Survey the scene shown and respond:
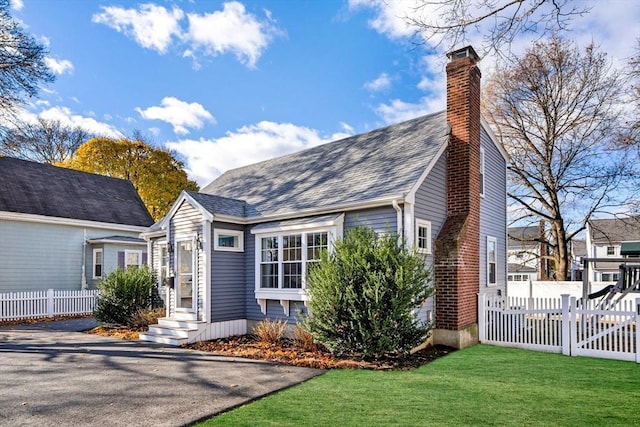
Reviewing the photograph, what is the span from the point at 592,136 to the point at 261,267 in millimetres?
18863

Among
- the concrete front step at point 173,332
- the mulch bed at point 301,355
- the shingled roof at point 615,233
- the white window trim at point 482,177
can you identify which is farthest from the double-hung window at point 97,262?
the shingled roof at point 615,233

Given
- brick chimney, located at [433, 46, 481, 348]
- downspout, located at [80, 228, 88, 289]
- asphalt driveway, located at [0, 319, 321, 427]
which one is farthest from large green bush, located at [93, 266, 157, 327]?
brick chimney, located at [433, 46, 481, 348]

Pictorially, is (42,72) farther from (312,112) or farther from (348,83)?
(348,83)

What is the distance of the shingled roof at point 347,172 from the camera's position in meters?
10.3

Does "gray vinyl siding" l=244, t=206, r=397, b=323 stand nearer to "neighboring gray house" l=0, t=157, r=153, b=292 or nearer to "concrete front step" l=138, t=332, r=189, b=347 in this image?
"concrete front step" l=138, t=332, r=189, b=347

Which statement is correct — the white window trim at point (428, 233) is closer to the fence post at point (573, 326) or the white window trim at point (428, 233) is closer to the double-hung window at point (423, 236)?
the double-hung window at point (423, 236)

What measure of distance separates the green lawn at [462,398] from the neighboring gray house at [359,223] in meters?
2.78

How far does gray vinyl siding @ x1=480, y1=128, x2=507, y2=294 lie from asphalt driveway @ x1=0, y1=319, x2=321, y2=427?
7.02 metres

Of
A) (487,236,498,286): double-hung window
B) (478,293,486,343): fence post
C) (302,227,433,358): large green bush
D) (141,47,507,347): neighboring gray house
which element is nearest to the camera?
(302,227,433,358): large green bush

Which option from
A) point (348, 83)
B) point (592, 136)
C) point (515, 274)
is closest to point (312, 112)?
point (348, 83)

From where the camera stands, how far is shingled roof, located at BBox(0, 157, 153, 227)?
1811 centimetres

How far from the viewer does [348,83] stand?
1415cm

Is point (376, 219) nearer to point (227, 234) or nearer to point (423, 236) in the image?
point (423, 236)

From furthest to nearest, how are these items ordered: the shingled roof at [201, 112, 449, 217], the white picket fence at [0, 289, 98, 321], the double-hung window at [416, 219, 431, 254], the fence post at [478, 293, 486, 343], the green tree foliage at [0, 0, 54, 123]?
the white picket fence at [0, 289, 98, 321] < the green tree foliage at [0, 0, 54, 123] < the fence post at [478, 293, 486, 343] < the shingled roof at [201, 112, 449, 217] < the double-hung window at [416, 219, 431, 254]
